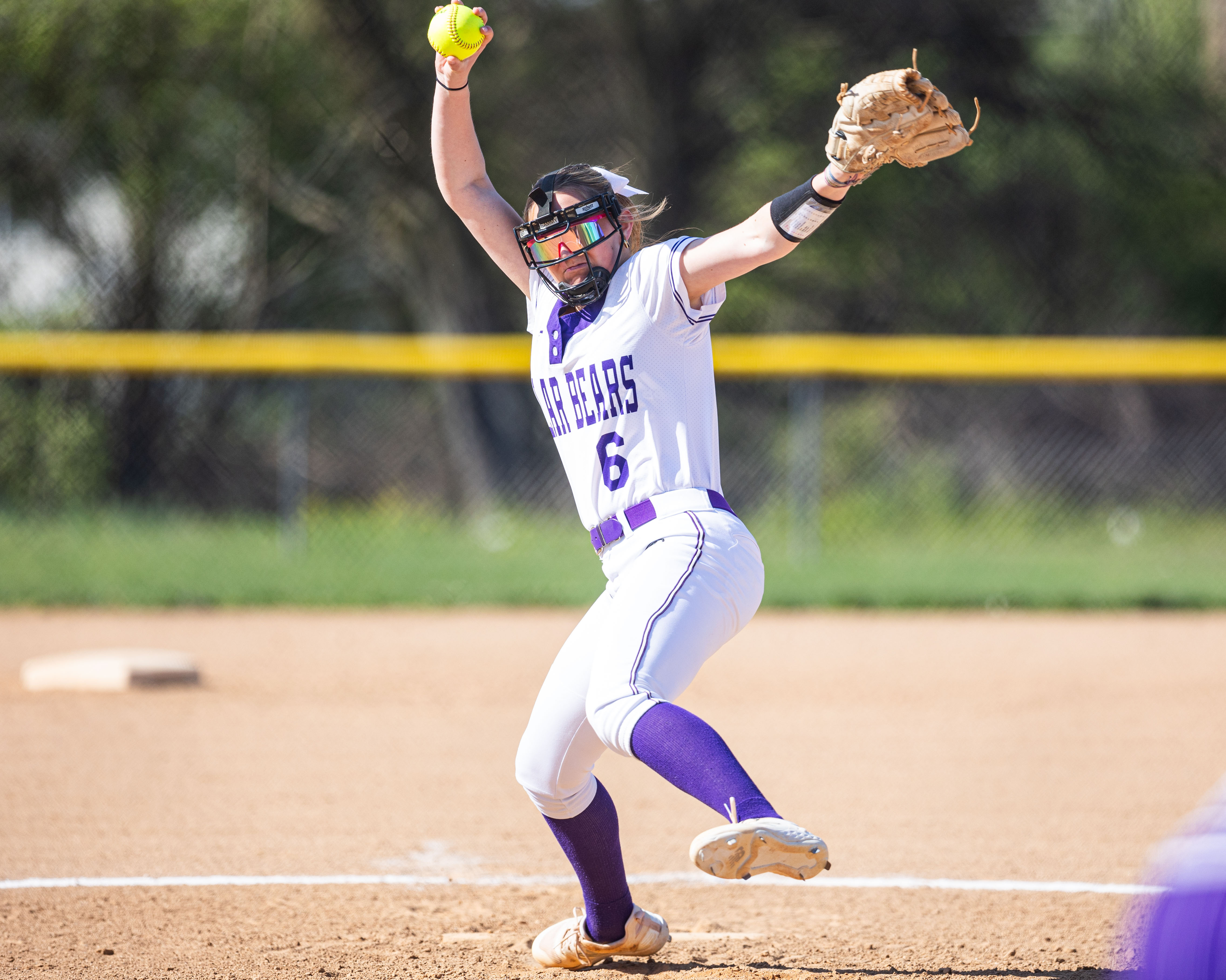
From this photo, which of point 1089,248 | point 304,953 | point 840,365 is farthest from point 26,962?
point 1089,248

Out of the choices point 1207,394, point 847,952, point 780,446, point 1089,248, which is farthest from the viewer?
point 1089,248

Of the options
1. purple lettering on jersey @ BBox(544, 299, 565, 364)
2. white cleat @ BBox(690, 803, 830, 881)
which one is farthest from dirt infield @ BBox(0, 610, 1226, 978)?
purple lettering on jersey @ BBox(544, 299, 565, 364)

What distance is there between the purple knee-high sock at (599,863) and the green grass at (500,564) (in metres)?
6.20

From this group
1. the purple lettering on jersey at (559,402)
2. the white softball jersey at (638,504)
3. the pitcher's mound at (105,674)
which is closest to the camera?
the white softball jersey at (638,504)

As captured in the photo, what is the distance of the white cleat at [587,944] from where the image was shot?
115 inches

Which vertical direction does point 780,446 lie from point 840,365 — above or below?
below

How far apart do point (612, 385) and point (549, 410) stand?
0.23m

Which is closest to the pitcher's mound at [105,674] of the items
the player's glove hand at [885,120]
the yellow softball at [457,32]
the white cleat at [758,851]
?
the yellow softball at [457,32]

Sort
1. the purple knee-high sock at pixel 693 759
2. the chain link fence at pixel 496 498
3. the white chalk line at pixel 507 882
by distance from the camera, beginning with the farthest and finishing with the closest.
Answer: the chain link fence at pixel 496 498
the white chalk line at pixel 507 882
the purple knee-high sock at pixel 693 759

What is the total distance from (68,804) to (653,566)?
2.89 m

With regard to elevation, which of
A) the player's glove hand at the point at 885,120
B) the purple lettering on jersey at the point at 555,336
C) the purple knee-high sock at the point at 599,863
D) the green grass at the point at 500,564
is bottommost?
the green grass at the point at 500,564

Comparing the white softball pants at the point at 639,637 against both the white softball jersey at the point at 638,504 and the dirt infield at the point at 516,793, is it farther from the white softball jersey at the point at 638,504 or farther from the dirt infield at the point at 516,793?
the dirt infield at the point at 516,793

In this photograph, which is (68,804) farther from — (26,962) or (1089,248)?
(1089,248)

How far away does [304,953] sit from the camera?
298 centimetres
